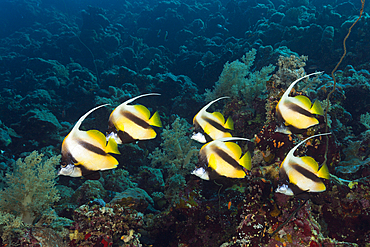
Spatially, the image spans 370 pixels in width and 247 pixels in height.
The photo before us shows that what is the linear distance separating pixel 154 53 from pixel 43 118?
1201 cm

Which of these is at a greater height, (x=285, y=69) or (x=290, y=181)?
(x=285, y=69)

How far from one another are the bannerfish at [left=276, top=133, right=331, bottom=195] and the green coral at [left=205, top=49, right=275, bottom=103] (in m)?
3.91

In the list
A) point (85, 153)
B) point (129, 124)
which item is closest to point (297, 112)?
point (129, 124)

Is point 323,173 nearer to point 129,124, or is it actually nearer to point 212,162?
point 212,162

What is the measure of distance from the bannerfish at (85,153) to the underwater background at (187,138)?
1430mm

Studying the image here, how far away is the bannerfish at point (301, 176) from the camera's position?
1.72m

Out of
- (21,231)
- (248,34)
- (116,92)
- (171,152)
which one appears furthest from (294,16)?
(21,231)

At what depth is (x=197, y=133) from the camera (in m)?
2.18

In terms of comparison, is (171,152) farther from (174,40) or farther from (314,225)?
(174,40)

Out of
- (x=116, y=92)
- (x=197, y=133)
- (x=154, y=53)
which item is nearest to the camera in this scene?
(x=197, y=133)

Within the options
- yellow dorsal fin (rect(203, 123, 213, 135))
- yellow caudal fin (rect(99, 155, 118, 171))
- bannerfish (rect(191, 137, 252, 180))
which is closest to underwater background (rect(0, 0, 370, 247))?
bannerfish (rect(191, 137, 252, 180))

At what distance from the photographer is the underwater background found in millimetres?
2594

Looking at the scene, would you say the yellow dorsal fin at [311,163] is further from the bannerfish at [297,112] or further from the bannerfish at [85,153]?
the bannerfish at [85,153]

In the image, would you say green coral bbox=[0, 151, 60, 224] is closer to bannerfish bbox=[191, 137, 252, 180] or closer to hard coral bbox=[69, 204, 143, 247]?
hard coral bbox=[69, 204, 143, 247]
